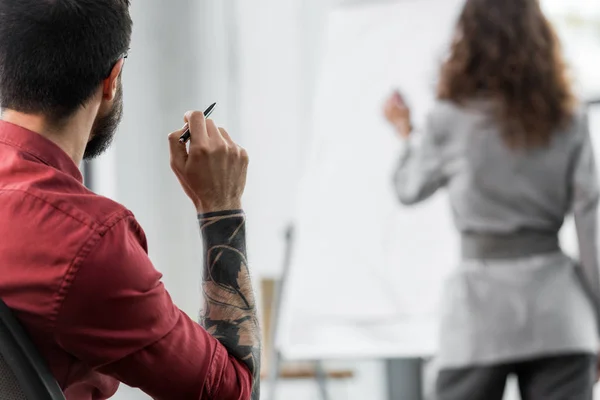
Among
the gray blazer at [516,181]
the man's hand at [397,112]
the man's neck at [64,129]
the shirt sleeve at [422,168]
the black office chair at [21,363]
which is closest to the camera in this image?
the black office chair at [21,363]

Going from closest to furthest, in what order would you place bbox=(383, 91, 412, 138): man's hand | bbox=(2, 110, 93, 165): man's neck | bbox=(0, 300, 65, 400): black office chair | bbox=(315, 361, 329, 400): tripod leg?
bbox=(0, 300, 65, 400): black office chair
bbox=(2, 110, 93, 165): man's neck
bbox=(383, 91, 412, 138): man's hand
bbox=(315, 361, 329, 400): tripod leg

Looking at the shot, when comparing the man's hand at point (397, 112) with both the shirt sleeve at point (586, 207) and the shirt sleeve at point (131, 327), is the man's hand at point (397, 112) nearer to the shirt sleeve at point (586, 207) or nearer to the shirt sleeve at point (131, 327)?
the shirt sleeve at point (586, 207)

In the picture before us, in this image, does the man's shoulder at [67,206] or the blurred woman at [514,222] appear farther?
the blurred woman at [514,222]

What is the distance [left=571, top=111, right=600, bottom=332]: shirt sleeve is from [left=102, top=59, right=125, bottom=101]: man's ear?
123 centimetres

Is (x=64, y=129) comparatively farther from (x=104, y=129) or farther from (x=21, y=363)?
(x=21, y=363)

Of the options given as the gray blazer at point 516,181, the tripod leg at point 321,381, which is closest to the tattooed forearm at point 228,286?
the gray blazer at point 516,181

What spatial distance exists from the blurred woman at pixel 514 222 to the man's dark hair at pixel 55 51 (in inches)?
45.0

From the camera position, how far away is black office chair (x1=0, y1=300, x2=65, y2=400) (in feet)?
2.44

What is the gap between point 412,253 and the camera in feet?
8.18

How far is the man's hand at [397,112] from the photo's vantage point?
8.04ft

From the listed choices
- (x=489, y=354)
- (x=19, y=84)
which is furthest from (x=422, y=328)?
(x=19, y=84)

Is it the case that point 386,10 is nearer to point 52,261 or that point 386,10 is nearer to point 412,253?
point 412,253

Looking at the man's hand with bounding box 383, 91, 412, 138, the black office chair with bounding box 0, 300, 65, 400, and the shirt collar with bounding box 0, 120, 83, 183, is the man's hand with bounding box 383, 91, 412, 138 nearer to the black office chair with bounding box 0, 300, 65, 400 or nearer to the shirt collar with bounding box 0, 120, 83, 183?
the shirt collar with bounding box 0, 120, 83, 183

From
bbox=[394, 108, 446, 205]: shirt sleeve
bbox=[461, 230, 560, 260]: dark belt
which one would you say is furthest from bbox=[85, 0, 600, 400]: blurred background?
bbox=[461, 230, 560, 260]: dark belt
